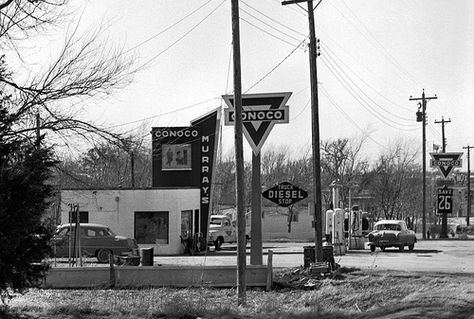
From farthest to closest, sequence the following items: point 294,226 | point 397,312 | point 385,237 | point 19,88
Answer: point 294,226 < point 385,237 < point 19,88 < point 397,312

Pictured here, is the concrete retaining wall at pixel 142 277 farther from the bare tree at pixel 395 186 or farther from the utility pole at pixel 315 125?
the bare tree at pixel 395 186

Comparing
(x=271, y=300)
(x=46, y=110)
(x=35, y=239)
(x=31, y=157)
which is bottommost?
(x=271, y=300)

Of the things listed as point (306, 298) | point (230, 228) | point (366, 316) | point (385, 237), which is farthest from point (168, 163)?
point (366, 316)

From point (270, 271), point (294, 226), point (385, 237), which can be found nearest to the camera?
point (270, 271)

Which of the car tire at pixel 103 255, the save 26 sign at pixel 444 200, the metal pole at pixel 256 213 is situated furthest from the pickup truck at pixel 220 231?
the metal pole at pixel 256 213

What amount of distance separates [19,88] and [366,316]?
31.6ft

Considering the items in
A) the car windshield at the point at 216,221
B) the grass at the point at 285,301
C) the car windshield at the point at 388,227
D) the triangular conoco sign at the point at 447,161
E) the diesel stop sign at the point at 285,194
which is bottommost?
the grass at the point at 285,301

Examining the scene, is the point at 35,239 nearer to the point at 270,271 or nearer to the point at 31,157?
the point at 31,157

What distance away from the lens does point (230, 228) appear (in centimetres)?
4528

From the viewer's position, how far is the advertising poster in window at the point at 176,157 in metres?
42.3

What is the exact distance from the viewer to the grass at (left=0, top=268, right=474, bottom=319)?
15.1 m

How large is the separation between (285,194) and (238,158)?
12.4 ft

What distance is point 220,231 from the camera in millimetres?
44250

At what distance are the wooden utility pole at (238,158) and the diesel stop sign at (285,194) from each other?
11.4ft
